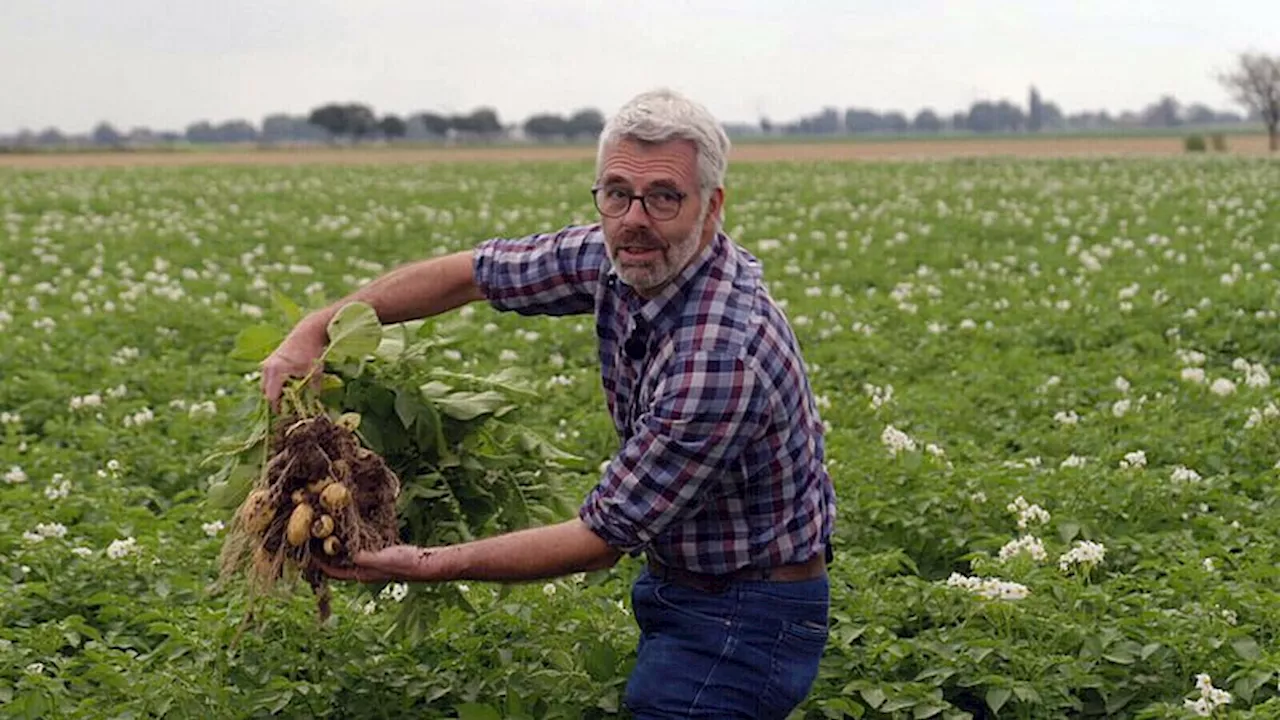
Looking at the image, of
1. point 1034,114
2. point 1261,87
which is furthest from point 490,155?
point 1034,114

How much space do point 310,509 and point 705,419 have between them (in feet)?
3.76

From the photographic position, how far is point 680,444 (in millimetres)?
3842

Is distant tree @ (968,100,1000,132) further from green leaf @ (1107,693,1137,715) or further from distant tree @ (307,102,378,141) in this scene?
green leaf @ (1107,693,1137,715)

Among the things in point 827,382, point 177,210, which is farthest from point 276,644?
point 177,210

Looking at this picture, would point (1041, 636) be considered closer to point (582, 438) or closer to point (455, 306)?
point (455, 306)

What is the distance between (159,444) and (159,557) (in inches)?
110

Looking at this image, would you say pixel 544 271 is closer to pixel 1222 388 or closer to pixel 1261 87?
pixel 1222 388

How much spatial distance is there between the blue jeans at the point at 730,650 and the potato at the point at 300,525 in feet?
3.21

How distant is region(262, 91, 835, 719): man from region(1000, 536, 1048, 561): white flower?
188 cm

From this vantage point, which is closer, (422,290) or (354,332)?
(354,332)


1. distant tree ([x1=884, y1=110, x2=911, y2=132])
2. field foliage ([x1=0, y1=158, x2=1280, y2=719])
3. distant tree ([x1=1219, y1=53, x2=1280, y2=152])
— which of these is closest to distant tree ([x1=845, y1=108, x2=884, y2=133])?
distant tree ([x1=884, y1=110, x2=911, y2=132])

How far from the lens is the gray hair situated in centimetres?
381

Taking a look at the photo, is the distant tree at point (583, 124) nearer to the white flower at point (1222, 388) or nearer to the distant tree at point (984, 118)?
the distant tree at point (984, 118)

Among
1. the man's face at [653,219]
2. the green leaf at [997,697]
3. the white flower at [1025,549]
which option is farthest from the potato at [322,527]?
the white flower at [1025,549]
